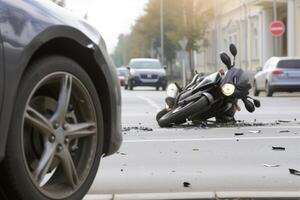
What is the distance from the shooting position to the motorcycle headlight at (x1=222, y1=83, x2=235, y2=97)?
11039 millimetres

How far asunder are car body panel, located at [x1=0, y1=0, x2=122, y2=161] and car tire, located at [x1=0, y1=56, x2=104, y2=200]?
0.38ft

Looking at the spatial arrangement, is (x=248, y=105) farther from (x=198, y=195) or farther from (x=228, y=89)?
(x=198, y=195)

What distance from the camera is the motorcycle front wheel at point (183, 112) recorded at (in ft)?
36.4

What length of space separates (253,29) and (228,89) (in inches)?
1473

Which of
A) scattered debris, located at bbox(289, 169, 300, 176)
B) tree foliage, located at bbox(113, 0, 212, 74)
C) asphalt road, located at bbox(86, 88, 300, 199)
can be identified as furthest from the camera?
A: tree foliage, located at bbox(113, 0, 212, 74)

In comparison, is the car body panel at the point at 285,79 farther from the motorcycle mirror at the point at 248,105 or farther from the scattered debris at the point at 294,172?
the scattered debris at the point at 294,172


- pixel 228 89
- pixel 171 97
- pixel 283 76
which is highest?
pixel 228 89

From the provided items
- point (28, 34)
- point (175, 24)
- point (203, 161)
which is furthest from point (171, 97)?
point (175, 24)

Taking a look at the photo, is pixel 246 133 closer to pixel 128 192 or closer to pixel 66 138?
pixel 128 192

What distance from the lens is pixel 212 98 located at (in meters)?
11.2

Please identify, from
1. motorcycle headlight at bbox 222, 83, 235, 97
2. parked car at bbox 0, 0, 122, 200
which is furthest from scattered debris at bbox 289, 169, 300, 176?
motorcycle headlight at bbox 222, 83, 235, 97

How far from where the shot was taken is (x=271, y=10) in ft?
143

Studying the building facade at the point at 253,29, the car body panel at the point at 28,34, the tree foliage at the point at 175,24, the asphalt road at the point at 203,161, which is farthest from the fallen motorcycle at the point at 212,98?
the tree foliage at the point at 175,24

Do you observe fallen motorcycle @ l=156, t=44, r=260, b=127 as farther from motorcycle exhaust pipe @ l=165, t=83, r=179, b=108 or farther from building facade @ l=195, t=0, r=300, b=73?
building facade @ l=195, t=0, r=300, b=73
